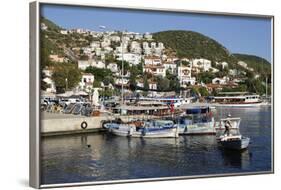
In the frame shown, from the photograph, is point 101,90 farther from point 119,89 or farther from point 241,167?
point 241,167

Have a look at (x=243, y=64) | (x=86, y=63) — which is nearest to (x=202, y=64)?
(x=243, y=64)

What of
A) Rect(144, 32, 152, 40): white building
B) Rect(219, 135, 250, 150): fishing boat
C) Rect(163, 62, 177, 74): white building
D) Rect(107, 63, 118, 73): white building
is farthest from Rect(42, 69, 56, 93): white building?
Rect(219, 135, 250, 150): fishing boat

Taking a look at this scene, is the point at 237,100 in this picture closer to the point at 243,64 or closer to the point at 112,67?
the point at 243,64

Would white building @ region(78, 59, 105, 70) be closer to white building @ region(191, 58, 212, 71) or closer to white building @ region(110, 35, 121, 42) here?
white building @ region(110, 35, 121, 42)

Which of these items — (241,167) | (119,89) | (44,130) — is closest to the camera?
(44,130)

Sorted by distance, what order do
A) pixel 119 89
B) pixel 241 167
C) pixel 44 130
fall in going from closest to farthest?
pixel 44 130
pixel 119 89
pixel 241 167

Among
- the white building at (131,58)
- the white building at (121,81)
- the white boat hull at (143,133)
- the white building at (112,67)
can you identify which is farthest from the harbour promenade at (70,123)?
the white building at (131,58)

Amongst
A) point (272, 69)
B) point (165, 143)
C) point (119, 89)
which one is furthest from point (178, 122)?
point (272, 69)
